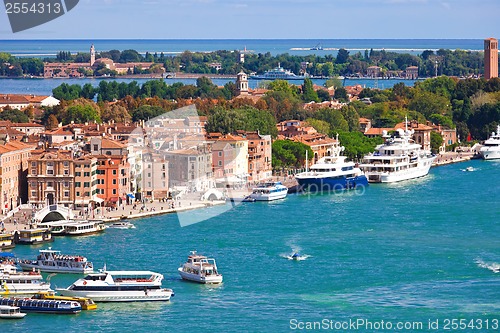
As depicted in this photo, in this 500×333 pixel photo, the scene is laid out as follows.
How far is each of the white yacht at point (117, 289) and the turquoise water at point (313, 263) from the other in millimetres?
131

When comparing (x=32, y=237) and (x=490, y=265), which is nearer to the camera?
(x=490, y=265)

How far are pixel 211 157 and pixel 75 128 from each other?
7.69 feet

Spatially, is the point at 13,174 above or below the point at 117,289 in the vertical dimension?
above

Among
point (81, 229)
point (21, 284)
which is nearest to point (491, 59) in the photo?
point (81, 229)

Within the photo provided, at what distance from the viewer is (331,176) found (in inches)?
855

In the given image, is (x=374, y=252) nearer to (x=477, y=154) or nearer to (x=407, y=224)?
(x=407, y=224)

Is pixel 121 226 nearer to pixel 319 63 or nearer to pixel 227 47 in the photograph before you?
pixel 319 63

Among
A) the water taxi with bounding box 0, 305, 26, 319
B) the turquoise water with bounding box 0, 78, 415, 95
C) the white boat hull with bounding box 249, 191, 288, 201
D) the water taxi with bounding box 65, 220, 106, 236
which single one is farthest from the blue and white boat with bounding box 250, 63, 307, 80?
the water taxi with bounding box 0, 305, 26, 319

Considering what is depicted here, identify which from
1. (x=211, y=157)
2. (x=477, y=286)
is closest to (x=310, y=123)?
(x=211, y=157)

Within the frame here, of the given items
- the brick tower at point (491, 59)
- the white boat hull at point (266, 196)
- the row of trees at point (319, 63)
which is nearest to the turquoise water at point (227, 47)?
the row of trees at point (319, 63)

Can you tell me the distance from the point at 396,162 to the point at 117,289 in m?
11.9

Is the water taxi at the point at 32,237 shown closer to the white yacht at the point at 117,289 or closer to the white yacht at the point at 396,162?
the white yacht at the point at 117,289

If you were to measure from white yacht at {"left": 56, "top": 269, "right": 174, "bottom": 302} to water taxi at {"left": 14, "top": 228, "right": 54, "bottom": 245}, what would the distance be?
9.63 ft

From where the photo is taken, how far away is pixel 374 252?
1478 centimetres
